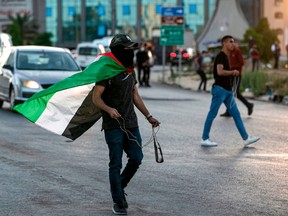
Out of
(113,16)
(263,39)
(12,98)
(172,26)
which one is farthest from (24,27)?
(12,98)

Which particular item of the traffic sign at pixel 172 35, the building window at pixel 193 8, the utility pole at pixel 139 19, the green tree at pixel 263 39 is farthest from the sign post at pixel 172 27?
the utility pole at pixel 139 19

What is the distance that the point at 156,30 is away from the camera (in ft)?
393

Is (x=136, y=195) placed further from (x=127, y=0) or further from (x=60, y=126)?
(x=127, y=0)

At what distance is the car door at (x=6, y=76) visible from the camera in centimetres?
2269

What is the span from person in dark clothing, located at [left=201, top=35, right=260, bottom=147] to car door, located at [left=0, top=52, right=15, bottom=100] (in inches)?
318

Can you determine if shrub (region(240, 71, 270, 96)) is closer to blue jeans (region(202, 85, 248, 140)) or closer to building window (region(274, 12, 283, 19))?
blue jeans (region(202, 85, 248, 140))

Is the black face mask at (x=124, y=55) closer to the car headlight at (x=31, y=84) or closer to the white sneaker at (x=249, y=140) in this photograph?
the white sneaker at (x=249, y=140)

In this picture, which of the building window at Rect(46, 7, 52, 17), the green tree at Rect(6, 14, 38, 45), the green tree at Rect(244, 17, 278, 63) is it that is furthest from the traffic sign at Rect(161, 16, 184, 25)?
the building window at Rect(46, 7, 52, 17)

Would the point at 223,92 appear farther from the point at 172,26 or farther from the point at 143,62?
the point at 172,26

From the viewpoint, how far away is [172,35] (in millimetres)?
45688

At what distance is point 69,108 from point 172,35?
3676cm

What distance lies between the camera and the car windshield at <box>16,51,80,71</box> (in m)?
22.8

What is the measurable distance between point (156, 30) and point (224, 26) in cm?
2330

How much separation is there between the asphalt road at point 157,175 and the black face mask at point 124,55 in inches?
52.8
